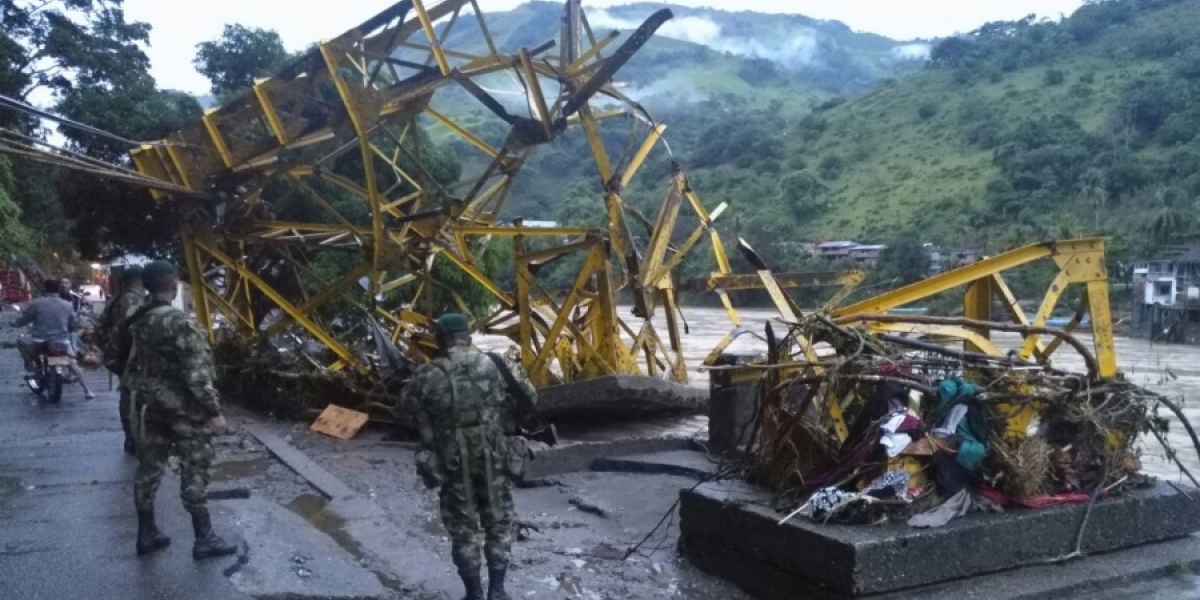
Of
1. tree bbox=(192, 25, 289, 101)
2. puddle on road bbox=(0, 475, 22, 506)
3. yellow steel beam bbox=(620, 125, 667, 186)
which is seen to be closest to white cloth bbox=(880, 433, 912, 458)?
yellow steel beam bbox=(620, 125, 667, 186)

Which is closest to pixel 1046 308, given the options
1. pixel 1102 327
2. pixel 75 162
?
pixel 1102 327

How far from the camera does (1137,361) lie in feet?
90.0

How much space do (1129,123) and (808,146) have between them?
2866cm

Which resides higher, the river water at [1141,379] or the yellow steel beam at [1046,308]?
the yellow steel beam at [1046,308]

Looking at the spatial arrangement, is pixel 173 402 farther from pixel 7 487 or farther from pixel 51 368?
pixel 51 368

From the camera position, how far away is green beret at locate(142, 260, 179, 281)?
5.49 m

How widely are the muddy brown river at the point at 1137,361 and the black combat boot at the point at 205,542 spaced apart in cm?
351

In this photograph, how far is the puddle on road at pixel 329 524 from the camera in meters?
5.60

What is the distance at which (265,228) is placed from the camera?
12.1 metres

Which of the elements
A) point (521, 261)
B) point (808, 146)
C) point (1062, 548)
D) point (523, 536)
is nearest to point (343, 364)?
point (521, 261)

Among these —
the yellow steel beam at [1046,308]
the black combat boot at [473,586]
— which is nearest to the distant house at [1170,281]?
the yellow steel beam at [1046,308]

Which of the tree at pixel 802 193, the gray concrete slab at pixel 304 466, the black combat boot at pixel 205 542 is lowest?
the gray concrete slab at pixel 304 466

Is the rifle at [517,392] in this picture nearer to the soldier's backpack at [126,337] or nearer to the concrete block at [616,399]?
the soldier's backpack at [126,337]

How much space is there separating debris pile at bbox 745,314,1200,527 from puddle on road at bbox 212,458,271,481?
4605 millimetres
